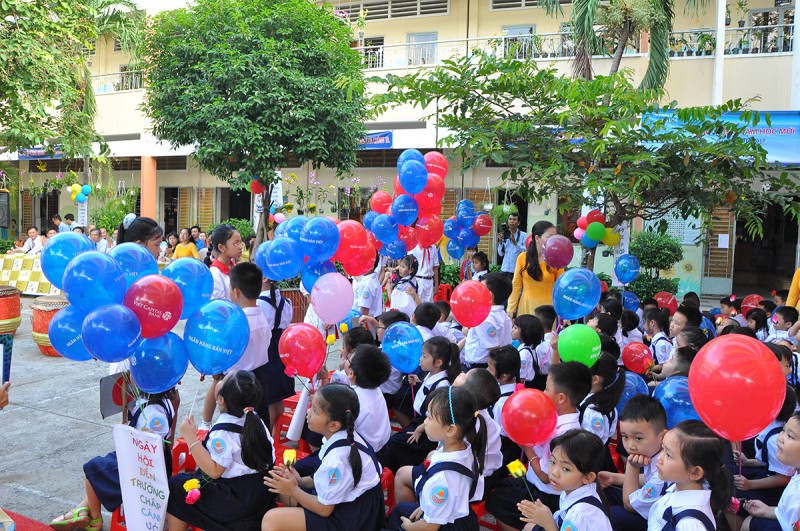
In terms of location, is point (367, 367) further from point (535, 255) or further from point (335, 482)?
point (535, 255)

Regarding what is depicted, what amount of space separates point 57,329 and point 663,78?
10553 mm

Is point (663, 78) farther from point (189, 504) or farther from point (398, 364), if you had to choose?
point (189, 504)

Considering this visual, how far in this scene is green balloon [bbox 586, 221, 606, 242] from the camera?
234 inches

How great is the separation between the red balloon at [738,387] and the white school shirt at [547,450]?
0.80 meters

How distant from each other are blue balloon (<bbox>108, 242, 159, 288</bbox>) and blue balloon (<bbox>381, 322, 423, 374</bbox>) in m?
1.44

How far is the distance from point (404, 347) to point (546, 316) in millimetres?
1476

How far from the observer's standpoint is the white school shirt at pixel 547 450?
10.3 ft

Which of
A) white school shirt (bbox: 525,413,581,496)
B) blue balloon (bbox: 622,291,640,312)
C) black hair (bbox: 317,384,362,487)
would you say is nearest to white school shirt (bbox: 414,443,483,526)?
black hair (bbox: 317,384,362,487)

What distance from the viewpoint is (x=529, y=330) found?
178 inches

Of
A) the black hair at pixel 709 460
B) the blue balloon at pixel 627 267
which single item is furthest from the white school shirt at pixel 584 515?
the blue balloon at pixel 627 267

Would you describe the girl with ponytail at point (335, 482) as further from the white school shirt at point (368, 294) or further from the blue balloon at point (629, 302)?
the blue balloon at point (629, 302)

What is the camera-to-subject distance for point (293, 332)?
3668mm

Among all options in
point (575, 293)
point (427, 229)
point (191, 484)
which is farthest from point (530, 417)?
point (427, 229)

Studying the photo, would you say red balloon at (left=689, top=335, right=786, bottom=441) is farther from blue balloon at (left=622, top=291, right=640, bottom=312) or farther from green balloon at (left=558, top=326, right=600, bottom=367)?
blue balloon at (left=622, top=291, right=640, bottom=312)
